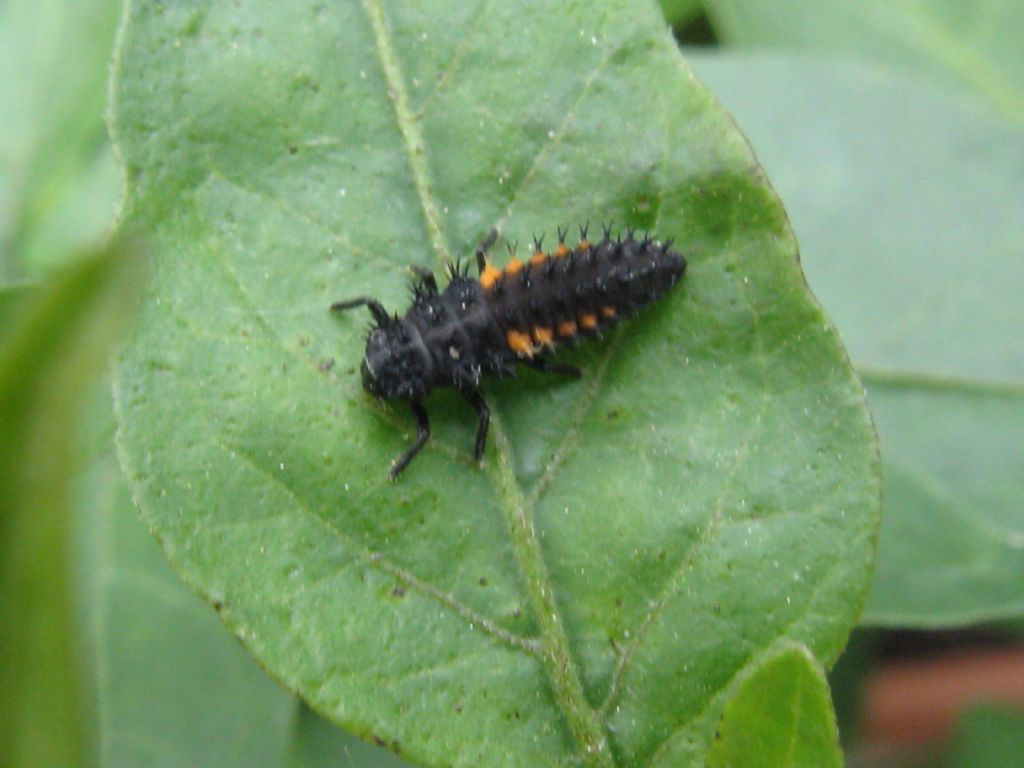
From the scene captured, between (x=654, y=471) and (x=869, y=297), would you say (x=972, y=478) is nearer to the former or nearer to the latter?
(x=869, y=297)

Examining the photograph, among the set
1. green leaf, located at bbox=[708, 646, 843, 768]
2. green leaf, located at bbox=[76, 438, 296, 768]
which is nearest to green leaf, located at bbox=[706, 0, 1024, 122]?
green leaf, located at bbox=[708, 646, 843, 768]

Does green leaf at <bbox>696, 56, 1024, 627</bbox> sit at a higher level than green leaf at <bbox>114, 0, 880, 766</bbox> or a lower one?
lower

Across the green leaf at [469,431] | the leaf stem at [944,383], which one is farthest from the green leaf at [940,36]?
the green leaf at [469,431]

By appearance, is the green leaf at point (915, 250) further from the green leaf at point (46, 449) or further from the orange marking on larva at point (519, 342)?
the green leaf at point (46, 449)

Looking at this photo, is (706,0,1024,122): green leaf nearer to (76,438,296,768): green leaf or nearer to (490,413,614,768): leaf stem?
(490,413,614,768): leaf stem

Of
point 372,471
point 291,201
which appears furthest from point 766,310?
point 291,201

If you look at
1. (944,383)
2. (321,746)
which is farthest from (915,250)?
(321,746)
